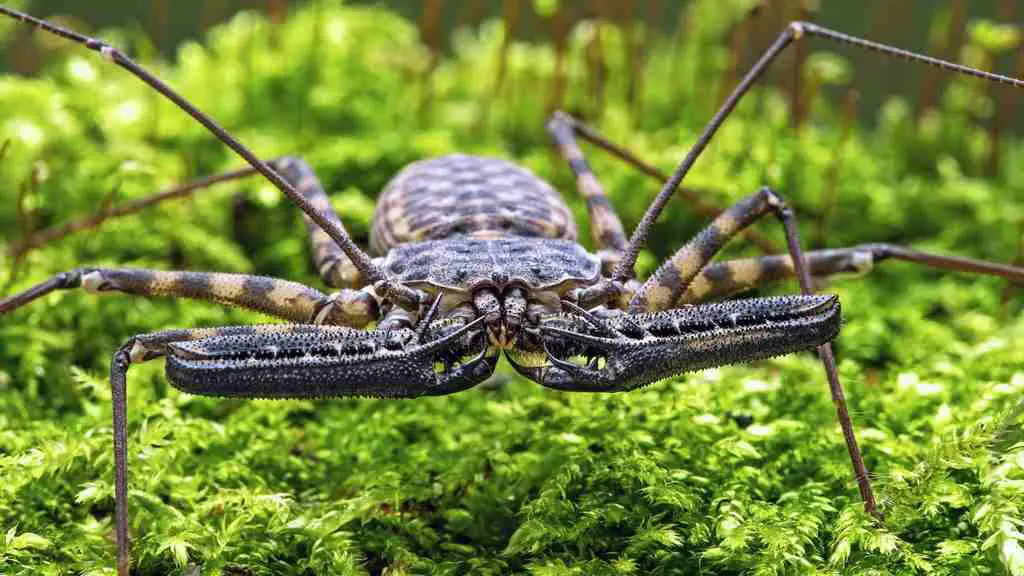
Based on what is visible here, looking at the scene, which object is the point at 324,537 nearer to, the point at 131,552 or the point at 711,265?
the point at 131,552

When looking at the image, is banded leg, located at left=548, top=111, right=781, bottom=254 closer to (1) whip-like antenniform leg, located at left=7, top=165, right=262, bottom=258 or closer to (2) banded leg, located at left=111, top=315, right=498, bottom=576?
(1) whip-like antenniform leg, located at left=7, top=165, right=262, bottom=258

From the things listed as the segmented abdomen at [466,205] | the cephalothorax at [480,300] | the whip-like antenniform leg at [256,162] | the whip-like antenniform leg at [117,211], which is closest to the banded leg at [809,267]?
the cephalothorax at [480,300]

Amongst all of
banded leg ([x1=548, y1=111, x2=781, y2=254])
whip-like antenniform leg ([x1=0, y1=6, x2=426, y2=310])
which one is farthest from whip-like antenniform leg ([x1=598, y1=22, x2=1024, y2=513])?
banded leg ([x1=548, y1=111, x2=781, y2=254])

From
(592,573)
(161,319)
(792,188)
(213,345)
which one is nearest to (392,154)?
(161,319)

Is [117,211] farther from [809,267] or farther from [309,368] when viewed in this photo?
[809,267]

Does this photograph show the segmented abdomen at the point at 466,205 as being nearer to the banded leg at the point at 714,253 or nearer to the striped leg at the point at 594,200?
the striped leg at the point at 594,200

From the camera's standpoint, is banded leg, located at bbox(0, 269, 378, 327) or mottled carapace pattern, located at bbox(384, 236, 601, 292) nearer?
mottled carapace pattern, located at bbox(384, 236, 601, 292)
